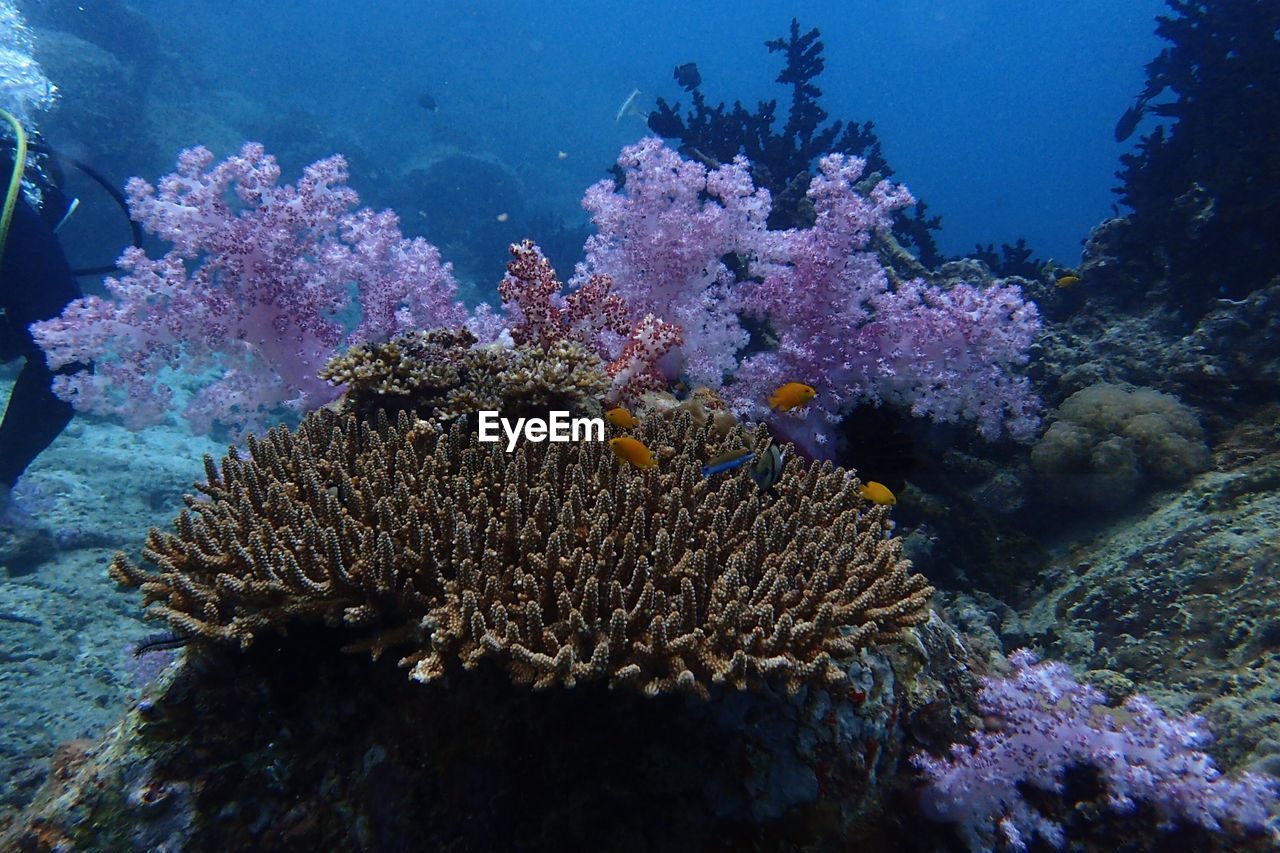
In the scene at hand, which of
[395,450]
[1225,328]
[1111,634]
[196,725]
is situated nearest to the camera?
[196,725]

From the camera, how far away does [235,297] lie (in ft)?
18.1

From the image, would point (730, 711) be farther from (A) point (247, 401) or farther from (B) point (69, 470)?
(B) point (69, 470)

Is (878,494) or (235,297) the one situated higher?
(235,297)

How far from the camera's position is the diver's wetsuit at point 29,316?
706cm

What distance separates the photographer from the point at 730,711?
100 inches

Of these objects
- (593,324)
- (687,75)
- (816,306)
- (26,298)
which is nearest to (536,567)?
(593,324)

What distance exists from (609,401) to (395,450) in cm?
199

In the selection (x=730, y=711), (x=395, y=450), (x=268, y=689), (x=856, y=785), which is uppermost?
(x=395, y=450)

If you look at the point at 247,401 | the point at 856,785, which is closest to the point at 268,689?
the point at 856,785

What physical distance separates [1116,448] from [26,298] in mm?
12158

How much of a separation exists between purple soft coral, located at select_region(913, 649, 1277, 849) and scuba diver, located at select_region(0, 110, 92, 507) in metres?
9.17

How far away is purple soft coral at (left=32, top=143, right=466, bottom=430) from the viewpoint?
5402 mm

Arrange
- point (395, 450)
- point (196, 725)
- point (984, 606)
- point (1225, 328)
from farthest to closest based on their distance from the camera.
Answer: point (1225, 328) < point (984, 606) < point (395, 450) < point (196, 725)

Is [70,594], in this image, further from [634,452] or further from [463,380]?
[634,452]
